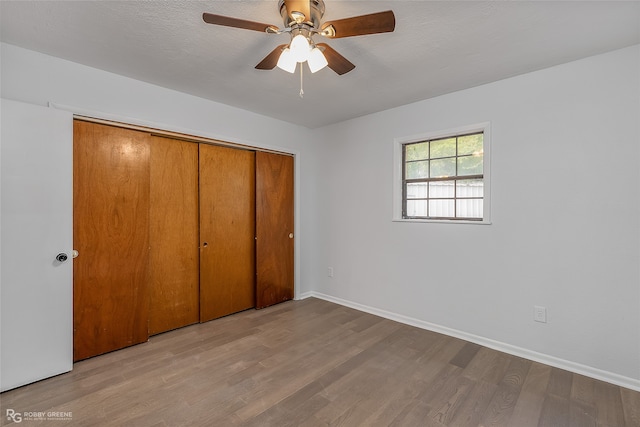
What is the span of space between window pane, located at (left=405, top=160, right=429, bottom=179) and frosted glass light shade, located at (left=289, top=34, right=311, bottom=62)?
2136 mm

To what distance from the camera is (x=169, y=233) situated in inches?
123

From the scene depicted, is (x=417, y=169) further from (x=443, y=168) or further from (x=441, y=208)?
(x=441, y=208)

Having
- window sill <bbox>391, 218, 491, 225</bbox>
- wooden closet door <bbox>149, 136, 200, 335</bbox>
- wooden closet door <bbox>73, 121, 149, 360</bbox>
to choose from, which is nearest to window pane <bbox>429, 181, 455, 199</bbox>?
window sill <bbox>391, 218, 491, 225</bbox>

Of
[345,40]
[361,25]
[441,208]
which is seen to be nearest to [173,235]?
[345,40]

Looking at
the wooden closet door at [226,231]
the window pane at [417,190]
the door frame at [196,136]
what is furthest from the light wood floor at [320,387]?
the window pane at [417,190]

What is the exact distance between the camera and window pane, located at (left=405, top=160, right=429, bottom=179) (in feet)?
10.9

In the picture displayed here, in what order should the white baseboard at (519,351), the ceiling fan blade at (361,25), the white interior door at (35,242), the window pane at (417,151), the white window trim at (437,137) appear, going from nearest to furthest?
the ceiling fan blade at (361,25), the white interior door at (35,242), the white baseboard at (519,351), the white window trim at (437,137), the window pane at (417,151)

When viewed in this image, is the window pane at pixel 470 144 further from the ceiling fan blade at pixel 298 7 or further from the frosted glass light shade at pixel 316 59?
the ceiling fan blade at pixel 298 7

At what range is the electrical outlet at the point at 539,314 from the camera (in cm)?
250

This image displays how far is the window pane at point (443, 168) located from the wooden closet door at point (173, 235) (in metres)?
2.73

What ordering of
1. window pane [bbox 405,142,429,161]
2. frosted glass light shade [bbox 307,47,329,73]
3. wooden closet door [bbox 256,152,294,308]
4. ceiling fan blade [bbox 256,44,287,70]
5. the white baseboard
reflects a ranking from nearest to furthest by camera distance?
frosted glass light shade [bbox 307,47,329,73]
ceiling fan blade [bbox 256,44,287,70]
the white baseboard
window pane [bbox 405,142,429,161]
wooden closet door [bbox 256,152,294,308]

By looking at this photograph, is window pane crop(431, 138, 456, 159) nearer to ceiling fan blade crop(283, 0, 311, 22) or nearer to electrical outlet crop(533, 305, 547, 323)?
electrical outlet crop(533, 305, 547, 323)

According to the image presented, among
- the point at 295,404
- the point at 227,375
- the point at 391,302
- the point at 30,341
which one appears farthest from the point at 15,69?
the point at 391,302

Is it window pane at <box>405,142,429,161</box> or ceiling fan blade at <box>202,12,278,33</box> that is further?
window pane at <box>405,142,429,161</box>
